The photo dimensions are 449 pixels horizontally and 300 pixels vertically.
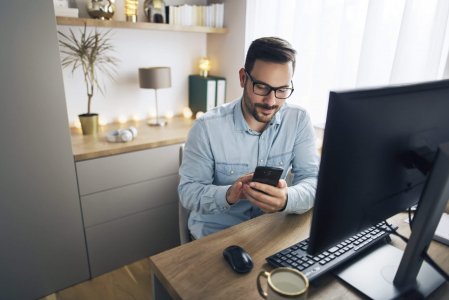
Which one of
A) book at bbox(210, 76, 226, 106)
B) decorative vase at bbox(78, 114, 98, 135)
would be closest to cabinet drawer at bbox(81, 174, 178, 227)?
decorative vase at bbox(78, 114, 98, 135)

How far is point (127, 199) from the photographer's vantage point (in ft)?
6.61

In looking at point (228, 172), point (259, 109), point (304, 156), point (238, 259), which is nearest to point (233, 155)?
point (228, 172)

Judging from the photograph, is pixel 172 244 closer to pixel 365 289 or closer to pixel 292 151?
pixel 292 151

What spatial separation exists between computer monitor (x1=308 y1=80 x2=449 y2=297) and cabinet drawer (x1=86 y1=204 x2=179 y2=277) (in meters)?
1.63

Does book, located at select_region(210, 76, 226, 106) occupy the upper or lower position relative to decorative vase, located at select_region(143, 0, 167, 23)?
lower

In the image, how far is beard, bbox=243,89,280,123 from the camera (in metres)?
1.26

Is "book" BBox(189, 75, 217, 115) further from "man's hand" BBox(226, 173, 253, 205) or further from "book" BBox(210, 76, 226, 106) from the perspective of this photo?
"man's hand" BBox(226, 173, 253, 205)

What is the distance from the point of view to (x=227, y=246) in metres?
0.93

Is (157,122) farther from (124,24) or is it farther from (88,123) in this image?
(124,24)

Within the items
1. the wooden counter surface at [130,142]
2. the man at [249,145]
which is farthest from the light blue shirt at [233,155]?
the wooden counter surface at [130,142]

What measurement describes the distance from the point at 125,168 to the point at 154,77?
2.29 ft

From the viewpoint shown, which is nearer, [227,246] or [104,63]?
[227,246]

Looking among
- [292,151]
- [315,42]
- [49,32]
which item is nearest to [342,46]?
[315,42]

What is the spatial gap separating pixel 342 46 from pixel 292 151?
0.83m
